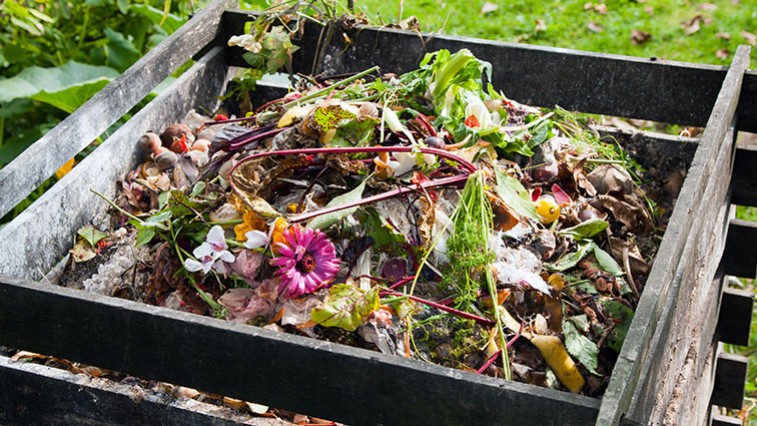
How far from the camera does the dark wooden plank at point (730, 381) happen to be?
3381 millimetres

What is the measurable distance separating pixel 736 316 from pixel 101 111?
1.97m

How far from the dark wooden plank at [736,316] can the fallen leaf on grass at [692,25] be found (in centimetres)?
243

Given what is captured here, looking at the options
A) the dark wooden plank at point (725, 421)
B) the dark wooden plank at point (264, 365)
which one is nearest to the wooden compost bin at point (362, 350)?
the dark wooden plank at point (264, 365)

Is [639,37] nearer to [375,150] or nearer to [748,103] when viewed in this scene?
[748,103]

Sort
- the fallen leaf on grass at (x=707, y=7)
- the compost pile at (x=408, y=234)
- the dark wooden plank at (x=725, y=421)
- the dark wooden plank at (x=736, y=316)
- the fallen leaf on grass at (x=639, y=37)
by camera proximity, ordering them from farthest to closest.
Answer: the fallen leaf on grass at (x=707, y=7)
the fallen leaf on grass at (x=639, y=37)
the dark wooden plank at (x=725, y=421)
the dark wooden plank at (x=736, y=316)
the compost pile at (x=408, y=234)

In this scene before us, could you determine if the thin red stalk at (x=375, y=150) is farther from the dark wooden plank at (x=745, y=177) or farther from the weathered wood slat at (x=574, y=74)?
the dark wooden plank at (x=745, y=177)

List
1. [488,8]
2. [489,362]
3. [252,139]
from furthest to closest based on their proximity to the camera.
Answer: [488,8] → [252,139] → [489,362]

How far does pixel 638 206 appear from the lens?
253cm

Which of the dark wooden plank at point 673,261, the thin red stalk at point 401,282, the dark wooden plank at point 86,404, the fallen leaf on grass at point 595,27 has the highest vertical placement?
the dark wooden plank at point 673,261

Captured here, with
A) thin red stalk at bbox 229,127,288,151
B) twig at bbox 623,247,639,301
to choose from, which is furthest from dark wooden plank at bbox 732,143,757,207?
thin red stalk at bbox 229,127,288,151

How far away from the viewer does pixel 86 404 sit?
6.05ft

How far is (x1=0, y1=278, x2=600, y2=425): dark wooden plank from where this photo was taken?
1524 mm

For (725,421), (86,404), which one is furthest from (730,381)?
(86,404)

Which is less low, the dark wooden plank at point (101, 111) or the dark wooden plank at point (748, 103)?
the dark wooden plank at point (748, 103)
